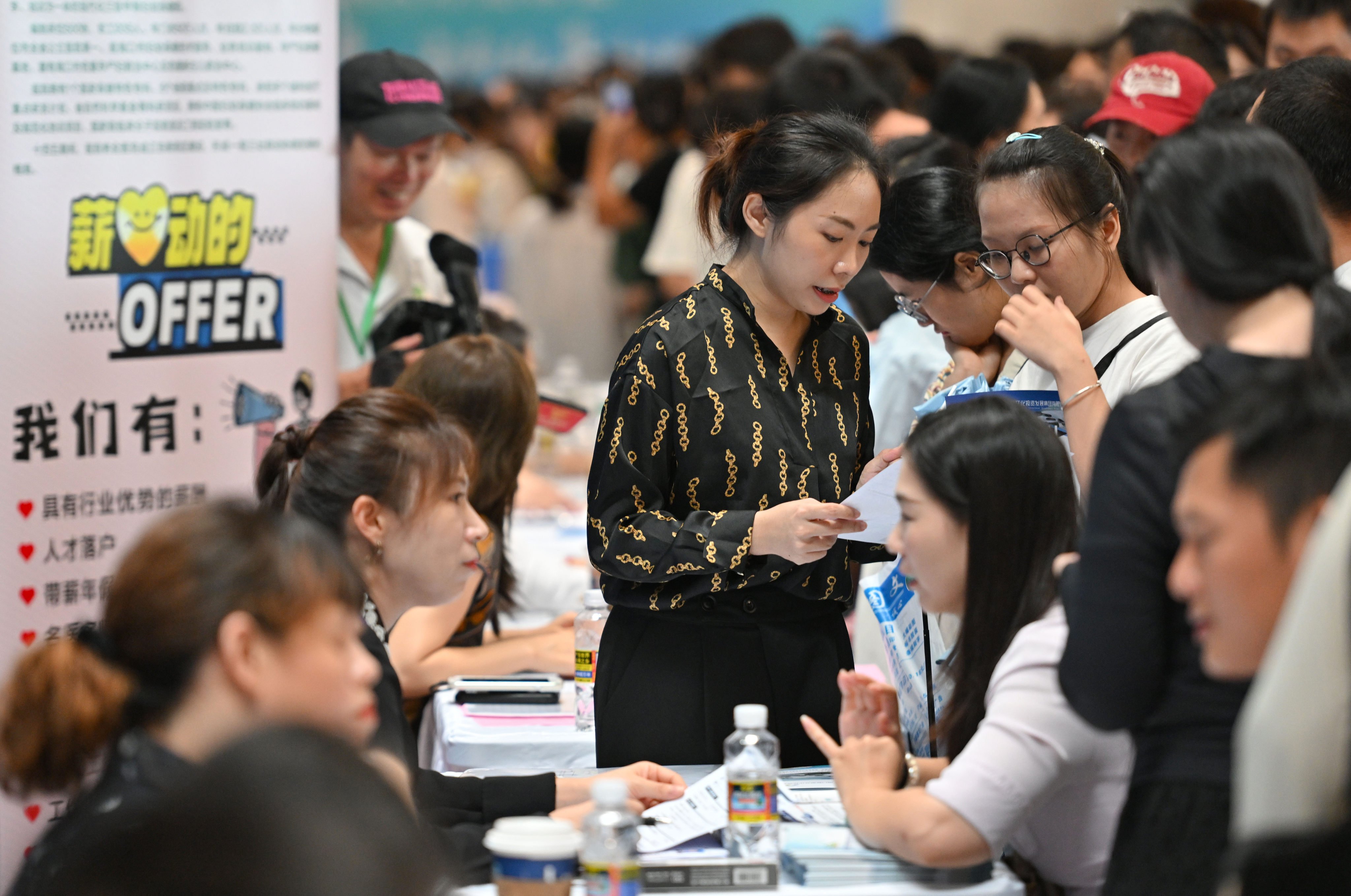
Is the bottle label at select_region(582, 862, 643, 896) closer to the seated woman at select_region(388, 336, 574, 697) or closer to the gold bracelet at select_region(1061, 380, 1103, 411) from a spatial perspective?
the gold bracelet at select_region(1061, 380, 1103, 411)

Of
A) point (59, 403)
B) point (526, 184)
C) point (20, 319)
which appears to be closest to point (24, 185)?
point (20, 319)

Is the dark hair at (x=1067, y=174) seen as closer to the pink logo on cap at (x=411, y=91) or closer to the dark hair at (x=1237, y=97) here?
the dark hair at (x=1237, y=97)

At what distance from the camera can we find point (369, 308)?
144 inches

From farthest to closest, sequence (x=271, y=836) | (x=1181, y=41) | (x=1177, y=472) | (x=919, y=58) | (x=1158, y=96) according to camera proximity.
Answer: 1. (x=919, y=58)
2. (x=1181, y=41)
3. (x=1158, y=96)
4. (x=1177, y=472)
5. (x=271, y=836)

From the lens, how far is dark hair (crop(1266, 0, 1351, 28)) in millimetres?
3568

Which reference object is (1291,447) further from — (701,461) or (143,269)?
(143,269)

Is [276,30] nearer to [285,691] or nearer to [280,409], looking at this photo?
[280,409]

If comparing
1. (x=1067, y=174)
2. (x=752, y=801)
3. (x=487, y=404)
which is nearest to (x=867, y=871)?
(x=752, y=801)

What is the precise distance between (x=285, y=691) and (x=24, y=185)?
6.37 ft

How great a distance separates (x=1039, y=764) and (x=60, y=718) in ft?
3.52

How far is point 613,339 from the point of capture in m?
7.93

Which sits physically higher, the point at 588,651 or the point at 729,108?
the point at 729,108

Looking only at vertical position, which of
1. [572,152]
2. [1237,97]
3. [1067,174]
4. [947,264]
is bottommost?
[947,264]

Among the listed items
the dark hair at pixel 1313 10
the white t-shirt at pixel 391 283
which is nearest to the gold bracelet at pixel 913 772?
the white t-shirt at pixel 391 283
